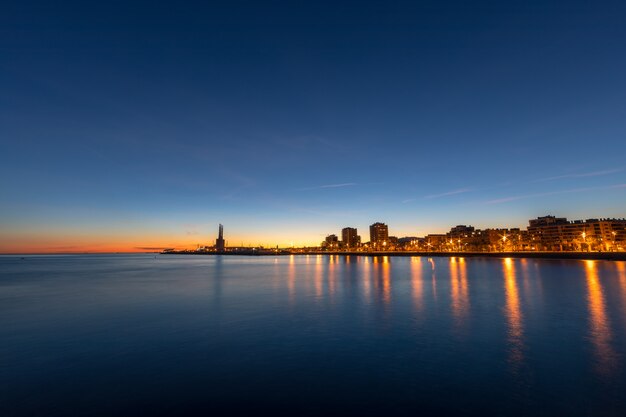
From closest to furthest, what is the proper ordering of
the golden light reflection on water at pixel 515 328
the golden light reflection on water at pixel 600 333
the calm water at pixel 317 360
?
the calm water at pixel 317 360 < the golden light reflection on water at pixel 600 333 < the golden light reflection on water at pixel 515 328

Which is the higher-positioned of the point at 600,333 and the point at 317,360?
the point at 317,360

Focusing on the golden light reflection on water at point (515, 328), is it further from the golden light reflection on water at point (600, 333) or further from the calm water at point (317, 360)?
the golden light reflection on water at point (600, 333)

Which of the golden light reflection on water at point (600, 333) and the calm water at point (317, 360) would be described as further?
the golden light reflection on water at point (600, 333)

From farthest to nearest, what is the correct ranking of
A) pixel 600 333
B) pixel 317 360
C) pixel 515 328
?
1. pixel 515 328
2. pixel 600 333
3. pixel 317 360

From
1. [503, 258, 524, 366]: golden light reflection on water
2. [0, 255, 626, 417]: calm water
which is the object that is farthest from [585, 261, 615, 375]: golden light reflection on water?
[503, 258, 524, 366]: golden light reflection on water

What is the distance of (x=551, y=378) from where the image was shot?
1420cm

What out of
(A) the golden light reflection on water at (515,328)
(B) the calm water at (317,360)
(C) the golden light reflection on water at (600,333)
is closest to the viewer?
(B) the calm water at (317,360)

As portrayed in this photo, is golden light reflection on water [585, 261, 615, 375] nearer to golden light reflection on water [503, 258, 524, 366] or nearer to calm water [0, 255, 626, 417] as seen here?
calm water [0, 255, 626, 417]

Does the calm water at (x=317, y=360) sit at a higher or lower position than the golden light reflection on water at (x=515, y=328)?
higher

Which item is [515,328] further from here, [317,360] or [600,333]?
[317,360]

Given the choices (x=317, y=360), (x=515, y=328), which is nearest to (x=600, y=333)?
(x=515, y=328)

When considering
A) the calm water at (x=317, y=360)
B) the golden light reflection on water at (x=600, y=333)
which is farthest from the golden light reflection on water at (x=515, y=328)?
the golden light reflection on water at (x=600, y=333)

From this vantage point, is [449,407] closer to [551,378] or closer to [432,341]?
[551,378]

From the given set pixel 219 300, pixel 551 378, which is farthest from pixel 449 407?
pixel 219 300
